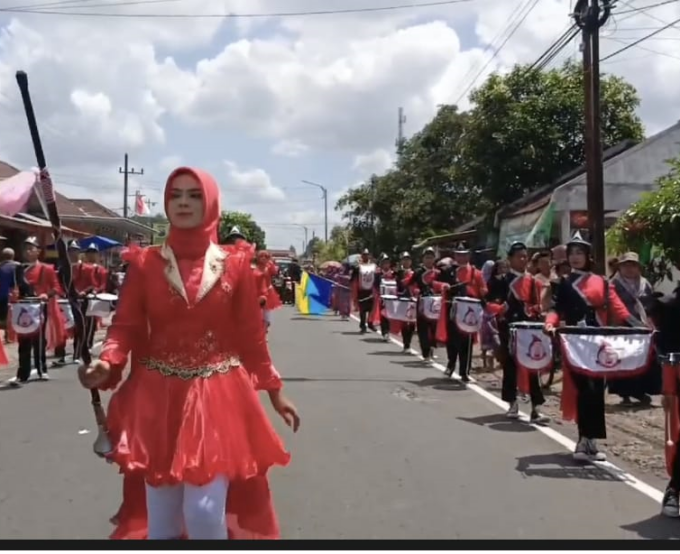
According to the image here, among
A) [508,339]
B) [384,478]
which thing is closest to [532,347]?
[508,339]

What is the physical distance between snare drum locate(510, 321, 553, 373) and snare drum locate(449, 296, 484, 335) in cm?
341

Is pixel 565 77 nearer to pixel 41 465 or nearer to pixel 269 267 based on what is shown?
pixel 269 267

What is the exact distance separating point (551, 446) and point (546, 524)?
276cm

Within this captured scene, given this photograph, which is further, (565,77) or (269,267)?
(565,77)

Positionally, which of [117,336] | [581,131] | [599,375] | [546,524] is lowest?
[546,524]

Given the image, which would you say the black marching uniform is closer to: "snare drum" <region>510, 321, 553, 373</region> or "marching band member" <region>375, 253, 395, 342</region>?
"snare drum" <region>510, 321, 553, 373</region>

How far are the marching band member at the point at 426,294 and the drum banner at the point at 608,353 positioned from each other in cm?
725

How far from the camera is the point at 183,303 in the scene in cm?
412

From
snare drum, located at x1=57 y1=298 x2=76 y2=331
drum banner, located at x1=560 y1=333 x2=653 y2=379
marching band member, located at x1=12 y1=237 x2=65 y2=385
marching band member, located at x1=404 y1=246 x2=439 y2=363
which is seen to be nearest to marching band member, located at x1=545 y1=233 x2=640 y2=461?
drum banner, located at x1=560 y1=333 x2=653 y2=379

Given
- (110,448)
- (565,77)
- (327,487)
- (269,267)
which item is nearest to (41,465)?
(327,487)

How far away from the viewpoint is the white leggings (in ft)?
12.7

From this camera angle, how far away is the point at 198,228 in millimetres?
4230

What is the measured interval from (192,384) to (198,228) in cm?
68

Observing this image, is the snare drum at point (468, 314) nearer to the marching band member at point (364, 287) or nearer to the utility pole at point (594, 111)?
the utility pole at point (594, 111)
